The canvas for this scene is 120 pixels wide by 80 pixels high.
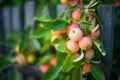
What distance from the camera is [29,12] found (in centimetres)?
251

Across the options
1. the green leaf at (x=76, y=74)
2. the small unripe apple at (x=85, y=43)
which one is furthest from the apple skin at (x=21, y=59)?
the small unripe apple at (x=85, y=43)

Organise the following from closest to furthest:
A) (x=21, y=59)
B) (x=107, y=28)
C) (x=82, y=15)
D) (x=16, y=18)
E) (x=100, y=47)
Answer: (x=100, y=47) < (x=82, y=15) < (x=107, y=28) < (x=21, y=59) < (x=16, y=18)

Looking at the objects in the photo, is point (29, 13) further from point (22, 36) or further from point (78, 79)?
point (78, 79)

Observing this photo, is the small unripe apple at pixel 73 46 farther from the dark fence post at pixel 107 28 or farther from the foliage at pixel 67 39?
the dark fence post at pixel 107 28

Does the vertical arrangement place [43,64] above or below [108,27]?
below

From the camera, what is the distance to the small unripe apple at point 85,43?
1.31 metres

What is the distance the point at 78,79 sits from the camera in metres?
1.44

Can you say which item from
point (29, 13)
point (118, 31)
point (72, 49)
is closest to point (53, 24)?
point (72, 49)

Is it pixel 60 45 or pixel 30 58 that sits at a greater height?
pixel 60 45

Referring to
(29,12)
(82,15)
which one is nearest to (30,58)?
(29,12)

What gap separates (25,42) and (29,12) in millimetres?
395

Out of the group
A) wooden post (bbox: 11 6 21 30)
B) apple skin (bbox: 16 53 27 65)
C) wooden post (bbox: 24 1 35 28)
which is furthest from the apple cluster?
wooden post (bbox: 11 6 21 30)

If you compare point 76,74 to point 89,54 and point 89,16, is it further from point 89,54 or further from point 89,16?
point 89,16

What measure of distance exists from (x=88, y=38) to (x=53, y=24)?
209 mm
